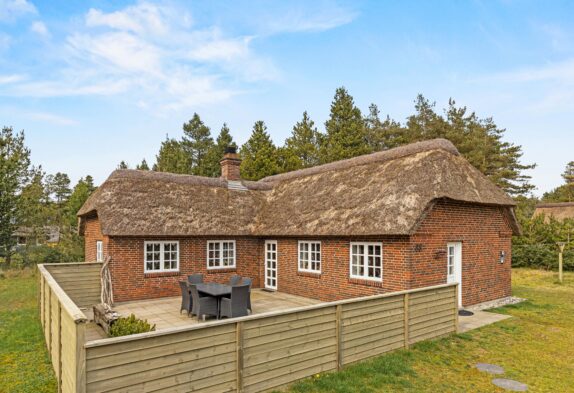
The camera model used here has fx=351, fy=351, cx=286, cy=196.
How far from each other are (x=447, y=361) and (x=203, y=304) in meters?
5.68

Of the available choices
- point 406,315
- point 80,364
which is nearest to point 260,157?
point 406,315

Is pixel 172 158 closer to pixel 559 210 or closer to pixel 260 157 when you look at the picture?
pixel 260 157

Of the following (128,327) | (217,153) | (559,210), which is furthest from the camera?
(217,153)

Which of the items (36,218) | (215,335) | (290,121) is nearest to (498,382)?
(215,335)

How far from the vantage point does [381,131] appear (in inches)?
1473

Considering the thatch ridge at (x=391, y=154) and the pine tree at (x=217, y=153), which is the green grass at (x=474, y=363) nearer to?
the thatch ridge at (x=391, y=154)

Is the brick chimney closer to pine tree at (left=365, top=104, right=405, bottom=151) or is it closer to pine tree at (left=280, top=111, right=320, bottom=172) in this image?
pine tree at (left=280, top=111, right=320, bottom=172)

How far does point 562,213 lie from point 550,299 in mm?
23738

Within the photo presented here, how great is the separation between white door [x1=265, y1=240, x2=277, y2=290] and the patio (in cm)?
63

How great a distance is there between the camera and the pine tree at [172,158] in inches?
1474

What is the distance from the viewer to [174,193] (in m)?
13.8

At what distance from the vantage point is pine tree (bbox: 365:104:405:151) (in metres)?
35.9

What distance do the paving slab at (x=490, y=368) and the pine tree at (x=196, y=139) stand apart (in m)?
41.7

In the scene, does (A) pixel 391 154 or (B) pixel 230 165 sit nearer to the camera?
(A) pixel 391 154
